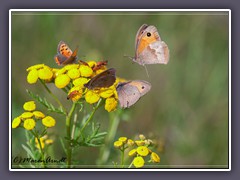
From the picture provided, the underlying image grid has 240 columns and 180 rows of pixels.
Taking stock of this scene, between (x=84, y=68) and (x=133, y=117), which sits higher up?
(x=84, y=68)

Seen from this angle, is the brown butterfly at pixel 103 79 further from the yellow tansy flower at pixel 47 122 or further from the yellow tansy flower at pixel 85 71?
the yellow tansy flower at pixel 47 122

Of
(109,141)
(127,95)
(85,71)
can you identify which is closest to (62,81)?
(85,71)

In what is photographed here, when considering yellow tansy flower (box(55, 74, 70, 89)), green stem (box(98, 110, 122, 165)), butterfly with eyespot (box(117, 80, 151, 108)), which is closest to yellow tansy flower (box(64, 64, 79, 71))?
yellow tansy flower (box(55, 74, 70, 89))

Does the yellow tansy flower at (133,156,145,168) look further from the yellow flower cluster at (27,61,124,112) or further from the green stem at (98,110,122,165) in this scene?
the green stem at (98,110,122,165)

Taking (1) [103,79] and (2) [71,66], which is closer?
(1) [103,79]

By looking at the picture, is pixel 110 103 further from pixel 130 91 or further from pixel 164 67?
pixel 164 67

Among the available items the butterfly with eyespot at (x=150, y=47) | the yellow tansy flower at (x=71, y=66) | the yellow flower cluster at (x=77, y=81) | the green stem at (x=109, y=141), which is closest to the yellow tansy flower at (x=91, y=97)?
the yellow flower cluster at (x=77, y=81)

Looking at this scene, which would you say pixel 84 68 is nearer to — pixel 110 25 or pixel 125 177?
pixel 125 177
